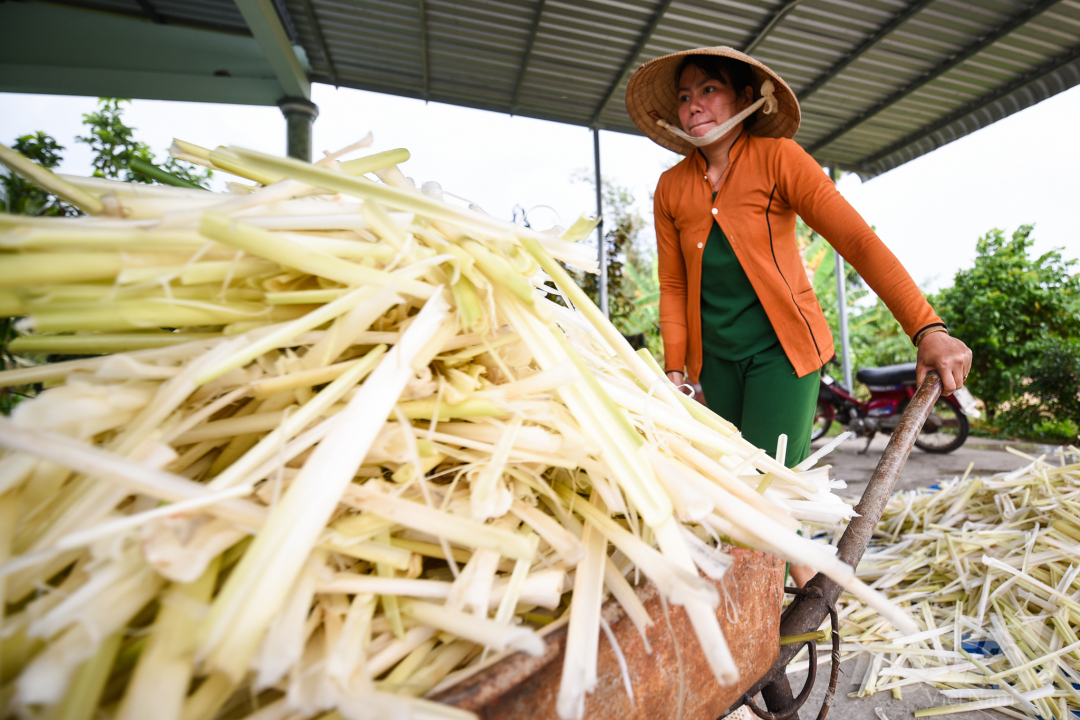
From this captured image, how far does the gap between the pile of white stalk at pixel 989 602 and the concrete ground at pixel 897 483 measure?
0.11ft

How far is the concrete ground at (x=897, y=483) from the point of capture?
1622 mm

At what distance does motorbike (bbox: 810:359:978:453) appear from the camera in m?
4.98

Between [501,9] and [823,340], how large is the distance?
3.29 m

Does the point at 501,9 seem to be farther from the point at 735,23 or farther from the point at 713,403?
the point at 713,403

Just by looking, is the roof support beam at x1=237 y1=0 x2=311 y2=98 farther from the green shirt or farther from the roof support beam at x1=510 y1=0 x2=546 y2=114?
the green shirt

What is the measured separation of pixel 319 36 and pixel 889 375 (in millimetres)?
6030

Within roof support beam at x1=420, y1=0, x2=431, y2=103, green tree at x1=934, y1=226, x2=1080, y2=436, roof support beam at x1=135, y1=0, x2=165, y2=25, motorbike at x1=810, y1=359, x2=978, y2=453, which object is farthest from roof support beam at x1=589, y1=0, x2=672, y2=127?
green tree at x1=934, y1=226, x2=1080, y2=436

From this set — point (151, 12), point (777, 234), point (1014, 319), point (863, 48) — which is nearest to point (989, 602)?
point (777, 234)

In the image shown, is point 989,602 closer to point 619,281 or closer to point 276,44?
point 619,281

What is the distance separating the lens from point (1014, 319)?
6.54m

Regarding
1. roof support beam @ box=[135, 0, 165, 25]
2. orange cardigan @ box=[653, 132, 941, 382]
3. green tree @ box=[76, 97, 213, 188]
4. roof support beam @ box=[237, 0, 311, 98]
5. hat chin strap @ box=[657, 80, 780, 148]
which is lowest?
orange cardigan @ box=[653, 132, 941, 382]

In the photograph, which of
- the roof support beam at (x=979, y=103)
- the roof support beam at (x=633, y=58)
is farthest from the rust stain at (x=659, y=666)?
the roof support beam at (x=979, y=103)

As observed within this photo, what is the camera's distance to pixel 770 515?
708 millimetres

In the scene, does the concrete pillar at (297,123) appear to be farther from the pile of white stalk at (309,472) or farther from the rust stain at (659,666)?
Answer: the rust stain at (659,666)
